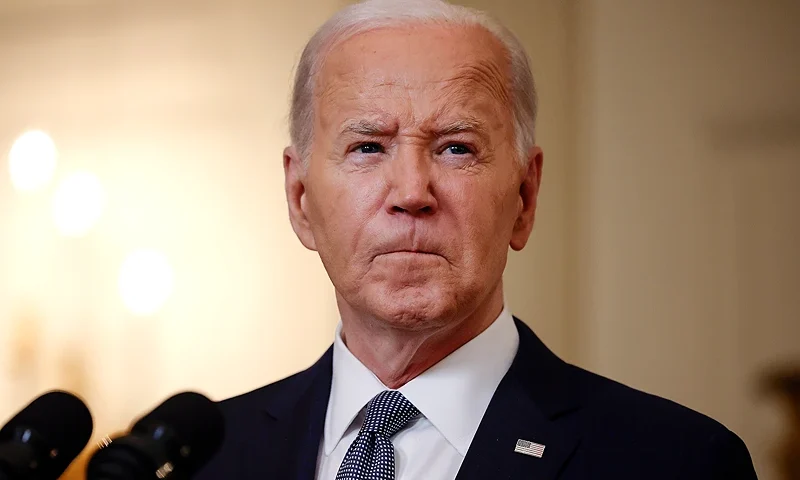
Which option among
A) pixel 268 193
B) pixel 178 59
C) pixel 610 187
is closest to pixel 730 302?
pixel 610 187

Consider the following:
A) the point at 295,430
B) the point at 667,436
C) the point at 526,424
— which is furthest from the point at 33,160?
the point at 667,436


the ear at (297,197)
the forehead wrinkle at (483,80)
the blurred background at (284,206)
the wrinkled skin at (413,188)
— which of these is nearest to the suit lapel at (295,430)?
the wrinkled skin at (413,188)

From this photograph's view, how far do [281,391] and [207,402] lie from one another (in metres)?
0.84

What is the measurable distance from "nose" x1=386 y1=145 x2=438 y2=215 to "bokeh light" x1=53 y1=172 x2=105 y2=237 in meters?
3.03

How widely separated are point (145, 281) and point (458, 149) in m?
2.93

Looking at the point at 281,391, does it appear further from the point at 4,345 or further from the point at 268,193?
the point at 4,345

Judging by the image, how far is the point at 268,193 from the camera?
→ 422 centimetres

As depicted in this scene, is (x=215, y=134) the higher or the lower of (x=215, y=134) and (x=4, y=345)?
the higher

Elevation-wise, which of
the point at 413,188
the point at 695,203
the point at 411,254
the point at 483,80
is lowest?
the point at 695,203

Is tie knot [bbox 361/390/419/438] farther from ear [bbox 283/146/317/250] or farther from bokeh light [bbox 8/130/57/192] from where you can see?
bokeh light [bbox 8/130/57/192]

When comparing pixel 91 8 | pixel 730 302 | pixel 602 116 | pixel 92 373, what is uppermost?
pixel 91 8

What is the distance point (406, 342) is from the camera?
1720 mm

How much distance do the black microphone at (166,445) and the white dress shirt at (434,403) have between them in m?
0.59

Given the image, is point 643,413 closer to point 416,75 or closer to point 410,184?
point 410,184
